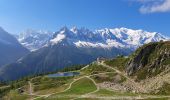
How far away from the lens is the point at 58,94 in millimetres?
191250

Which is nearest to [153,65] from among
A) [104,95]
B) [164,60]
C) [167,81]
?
[164,60]

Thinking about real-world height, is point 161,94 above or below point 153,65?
below

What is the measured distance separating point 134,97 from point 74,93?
36183mm

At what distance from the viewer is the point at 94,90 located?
190250mm

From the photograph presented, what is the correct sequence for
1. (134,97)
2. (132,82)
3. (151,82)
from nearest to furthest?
(134,97)
(151,82)
(132,82)

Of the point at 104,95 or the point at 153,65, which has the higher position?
the point at 153,65

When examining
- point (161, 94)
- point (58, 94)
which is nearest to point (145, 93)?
point (161, 94)

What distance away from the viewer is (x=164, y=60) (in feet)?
643

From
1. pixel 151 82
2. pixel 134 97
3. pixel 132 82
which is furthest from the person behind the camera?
pixel 132 82

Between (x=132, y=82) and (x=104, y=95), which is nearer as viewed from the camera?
(x=104, y=95)

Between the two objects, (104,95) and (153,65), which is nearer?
(104,95)

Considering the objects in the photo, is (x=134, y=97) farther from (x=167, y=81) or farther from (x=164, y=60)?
(x=164, y=60)

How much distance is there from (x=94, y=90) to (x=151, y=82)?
29.0 m

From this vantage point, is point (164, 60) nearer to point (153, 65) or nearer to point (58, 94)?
point (153, 65)
